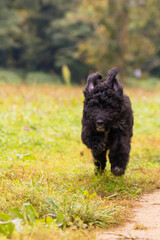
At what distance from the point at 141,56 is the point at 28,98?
14.4 metres

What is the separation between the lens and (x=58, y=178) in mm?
5430

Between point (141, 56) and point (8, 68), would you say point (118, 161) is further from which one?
point (8, 68)

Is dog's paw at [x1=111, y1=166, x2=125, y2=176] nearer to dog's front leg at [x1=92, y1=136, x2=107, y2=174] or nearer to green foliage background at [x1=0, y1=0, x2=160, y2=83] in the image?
dog's front leg at [x1=92, y1=136, x2=107, y2=174]

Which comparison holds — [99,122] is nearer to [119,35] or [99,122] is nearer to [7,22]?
[119,35]

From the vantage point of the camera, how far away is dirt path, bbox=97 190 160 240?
12.2 feet

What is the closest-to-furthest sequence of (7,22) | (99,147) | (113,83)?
1. (113,83)
2. (99,147)
3. (7,22)

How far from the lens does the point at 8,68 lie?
33719 mm

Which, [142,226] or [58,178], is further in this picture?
[58,178]

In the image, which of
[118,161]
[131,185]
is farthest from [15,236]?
[131,185]

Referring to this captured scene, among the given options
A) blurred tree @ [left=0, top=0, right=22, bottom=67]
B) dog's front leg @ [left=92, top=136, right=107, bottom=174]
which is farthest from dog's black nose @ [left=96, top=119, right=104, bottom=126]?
blurred tree @ [left=0, top=0, right=22, bottom=67]

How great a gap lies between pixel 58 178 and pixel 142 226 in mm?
1742

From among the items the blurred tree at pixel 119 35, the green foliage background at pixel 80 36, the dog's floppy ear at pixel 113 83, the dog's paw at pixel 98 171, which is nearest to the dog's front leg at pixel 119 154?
the dog's paw at pixel 98 171

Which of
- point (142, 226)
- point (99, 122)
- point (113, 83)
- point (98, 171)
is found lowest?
point (142, 226)

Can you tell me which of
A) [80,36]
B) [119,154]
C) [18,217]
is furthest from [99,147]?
[80,36]
